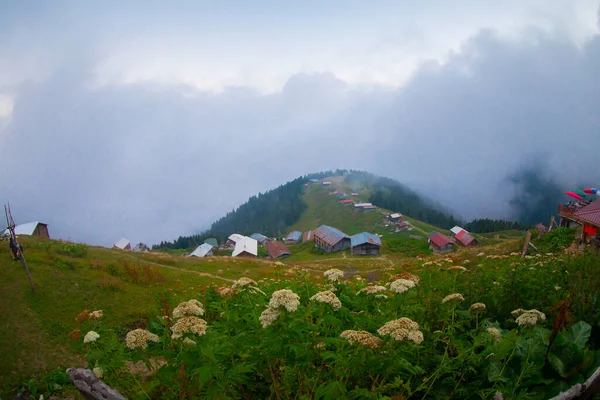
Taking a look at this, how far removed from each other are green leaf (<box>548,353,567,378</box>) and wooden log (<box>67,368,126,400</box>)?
5.43m

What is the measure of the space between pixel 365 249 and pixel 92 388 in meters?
97.1

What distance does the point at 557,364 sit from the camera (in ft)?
15.5

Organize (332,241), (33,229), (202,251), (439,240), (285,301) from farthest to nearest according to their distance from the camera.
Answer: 1. (202,251)
2. (332,241)
3. (439,240)
4. (33,229)
5. (285,301)

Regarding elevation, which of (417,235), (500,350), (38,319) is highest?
(500,350)

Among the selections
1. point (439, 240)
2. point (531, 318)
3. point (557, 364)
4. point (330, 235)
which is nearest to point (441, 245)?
point (439, 240)

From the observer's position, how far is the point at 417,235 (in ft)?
458

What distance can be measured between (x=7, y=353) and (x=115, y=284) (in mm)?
8183

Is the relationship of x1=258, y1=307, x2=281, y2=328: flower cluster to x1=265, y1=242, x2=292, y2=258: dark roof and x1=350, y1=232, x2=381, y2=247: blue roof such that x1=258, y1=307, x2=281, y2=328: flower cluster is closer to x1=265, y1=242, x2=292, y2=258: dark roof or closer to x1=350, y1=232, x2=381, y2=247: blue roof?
x1=350, y1=232, x2=381, y2=247: blue roof

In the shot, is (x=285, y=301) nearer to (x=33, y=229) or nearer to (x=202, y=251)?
(x=33, y=229)

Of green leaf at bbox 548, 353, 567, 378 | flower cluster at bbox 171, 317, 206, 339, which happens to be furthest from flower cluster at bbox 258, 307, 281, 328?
green leaf at bbox 548, 353, 567, 378

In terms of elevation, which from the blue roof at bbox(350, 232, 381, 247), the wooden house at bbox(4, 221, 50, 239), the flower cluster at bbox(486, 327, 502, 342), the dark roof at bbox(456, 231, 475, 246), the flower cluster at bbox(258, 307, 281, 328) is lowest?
the dark roof at bbox(456, 231, 475, 246)

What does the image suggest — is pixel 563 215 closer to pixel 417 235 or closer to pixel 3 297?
pixel 3 297

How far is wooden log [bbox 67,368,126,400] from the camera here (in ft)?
11.7

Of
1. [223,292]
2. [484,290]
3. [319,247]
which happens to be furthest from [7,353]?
[319,247]
